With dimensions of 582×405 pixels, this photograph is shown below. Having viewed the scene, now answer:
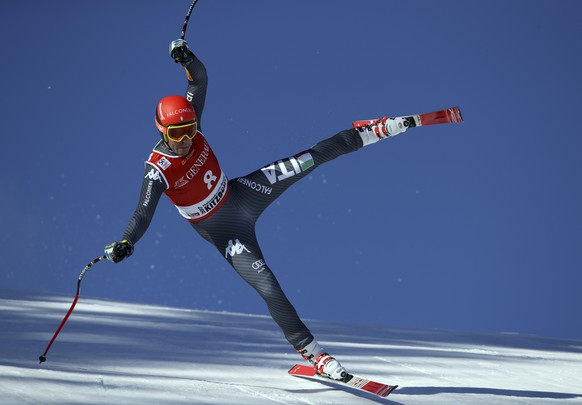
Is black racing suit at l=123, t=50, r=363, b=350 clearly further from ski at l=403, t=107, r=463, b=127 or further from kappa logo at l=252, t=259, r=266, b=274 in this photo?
ski at l=403, t=107, r=463, b=127

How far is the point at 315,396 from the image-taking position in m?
2.98

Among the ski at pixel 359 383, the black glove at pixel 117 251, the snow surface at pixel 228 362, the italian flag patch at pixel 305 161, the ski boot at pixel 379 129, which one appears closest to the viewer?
the snow surface at pixel 228 362

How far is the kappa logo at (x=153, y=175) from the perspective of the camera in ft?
10.8

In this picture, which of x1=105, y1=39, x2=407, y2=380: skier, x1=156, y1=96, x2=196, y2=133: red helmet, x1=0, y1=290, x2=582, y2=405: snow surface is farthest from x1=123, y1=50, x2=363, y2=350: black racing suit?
x1=0, y1=290, x2=582, y2=405: snow surface

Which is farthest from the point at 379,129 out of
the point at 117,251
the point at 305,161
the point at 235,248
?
the point at 117,251

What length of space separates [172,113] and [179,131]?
0.27 feet

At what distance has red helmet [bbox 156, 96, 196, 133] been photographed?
10.8ft

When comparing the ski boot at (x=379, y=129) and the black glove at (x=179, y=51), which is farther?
the ski boot at (x=379, y=129)

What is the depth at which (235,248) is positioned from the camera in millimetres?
3426

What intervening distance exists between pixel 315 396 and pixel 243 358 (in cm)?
101

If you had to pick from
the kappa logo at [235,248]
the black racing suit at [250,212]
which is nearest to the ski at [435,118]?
the black racing suit at [250,212]

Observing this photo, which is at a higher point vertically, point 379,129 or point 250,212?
point 379,129

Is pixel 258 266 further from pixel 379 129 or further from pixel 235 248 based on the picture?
pixel 379 129

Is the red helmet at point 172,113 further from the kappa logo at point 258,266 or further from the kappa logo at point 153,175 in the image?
the kappa logo at point 258,266
